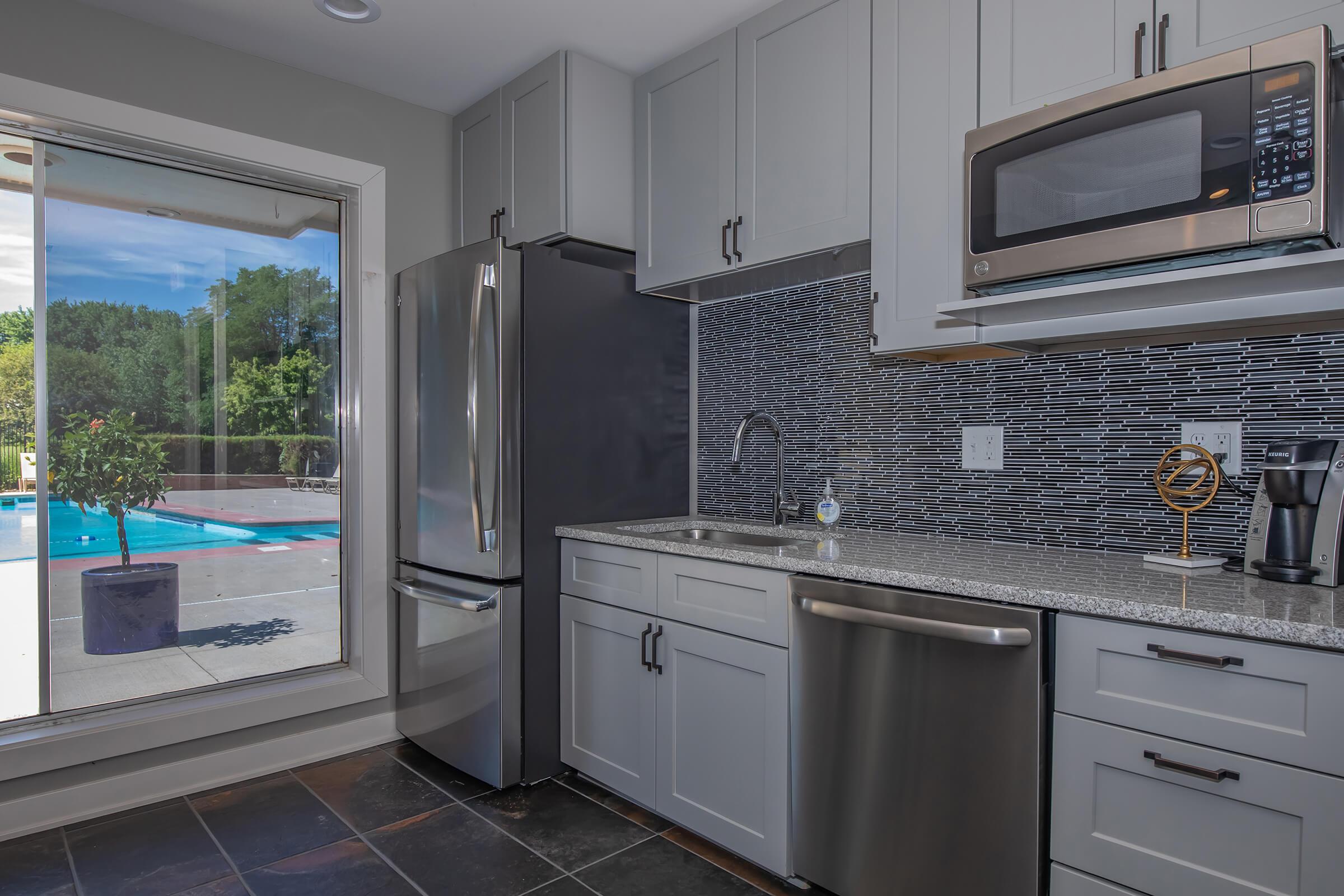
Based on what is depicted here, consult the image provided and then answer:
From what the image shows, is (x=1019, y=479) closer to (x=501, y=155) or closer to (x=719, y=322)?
(x=719, y=322)

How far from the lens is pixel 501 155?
9.78ft

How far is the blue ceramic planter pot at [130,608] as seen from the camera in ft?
8.12

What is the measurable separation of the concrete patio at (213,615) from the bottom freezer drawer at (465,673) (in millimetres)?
390

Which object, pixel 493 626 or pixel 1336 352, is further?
pixel 493 626

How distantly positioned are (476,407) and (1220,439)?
2082mm

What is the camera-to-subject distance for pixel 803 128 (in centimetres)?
221

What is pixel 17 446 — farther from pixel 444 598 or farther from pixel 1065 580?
pixel 1065 580

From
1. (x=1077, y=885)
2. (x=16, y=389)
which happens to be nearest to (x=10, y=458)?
(x=16, y=389)

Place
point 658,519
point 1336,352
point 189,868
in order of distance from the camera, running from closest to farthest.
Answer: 1. point 1336,352
2. point 189,868
3. point 658,519

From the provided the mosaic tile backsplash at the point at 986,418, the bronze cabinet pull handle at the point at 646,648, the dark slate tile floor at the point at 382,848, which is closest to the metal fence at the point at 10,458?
the dark slate tile floor at the point at 382,848

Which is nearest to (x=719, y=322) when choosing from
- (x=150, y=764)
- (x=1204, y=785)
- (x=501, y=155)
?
(x=501, y=155)

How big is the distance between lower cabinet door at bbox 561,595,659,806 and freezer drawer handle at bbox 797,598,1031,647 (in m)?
0.66

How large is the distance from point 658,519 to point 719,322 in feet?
2.64

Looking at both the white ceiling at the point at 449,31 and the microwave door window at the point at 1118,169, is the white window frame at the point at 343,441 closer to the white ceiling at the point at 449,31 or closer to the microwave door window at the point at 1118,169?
the white ceiling at the point at 449,31
